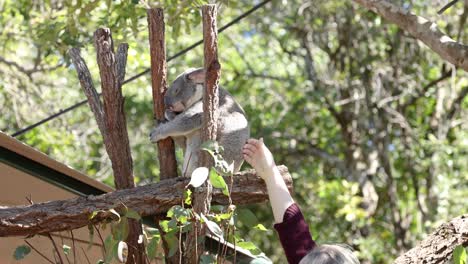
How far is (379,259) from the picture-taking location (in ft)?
35.7

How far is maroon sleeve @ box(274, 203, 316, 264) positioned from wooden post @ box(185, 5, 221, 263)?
0.28 m

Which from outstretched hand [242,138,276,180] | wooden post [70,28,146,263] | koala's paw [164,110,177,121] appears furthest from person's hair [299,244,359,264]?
koala's paw [164,110,177,121]

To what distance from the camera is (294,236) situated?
3.32m

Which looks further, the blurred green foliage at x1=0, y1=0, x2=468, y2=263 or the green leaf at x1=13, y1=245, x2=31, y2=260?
the blurred green foliage at x1=0, y1=0, x2=468, y2=263

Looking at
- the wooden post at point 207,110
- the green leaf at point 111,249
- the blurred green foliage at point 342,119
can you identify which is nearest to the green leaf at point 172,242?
the wooden post at point 207,110

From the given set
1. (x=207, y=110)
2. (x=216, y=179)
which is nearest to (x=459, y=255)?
(x=216, y=179)

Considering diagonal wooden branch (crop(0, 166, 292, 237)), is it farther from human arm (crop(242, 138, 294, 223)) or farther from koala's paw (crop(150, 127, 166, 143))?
koala's paw (crop(150, 127, 166, 143))

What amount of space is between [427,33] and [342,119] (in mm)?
7363

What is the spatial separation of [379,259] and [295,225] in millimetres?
7761

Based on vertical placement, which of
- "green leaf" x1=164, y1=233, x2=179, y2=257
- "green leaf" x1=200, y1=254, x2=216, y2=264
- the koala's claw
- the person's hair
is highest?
the koala's claw

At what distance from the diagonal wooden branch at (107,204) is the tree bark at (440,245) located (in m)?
0.55

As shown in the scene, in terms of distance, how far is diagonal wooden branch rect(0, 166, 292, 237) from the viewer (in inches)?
131

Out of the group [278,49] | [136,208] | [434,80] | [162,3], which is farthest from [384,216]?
[136,208]

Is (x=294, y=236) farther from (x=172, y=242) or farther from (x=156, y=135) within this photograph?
(x=156, y=135)
